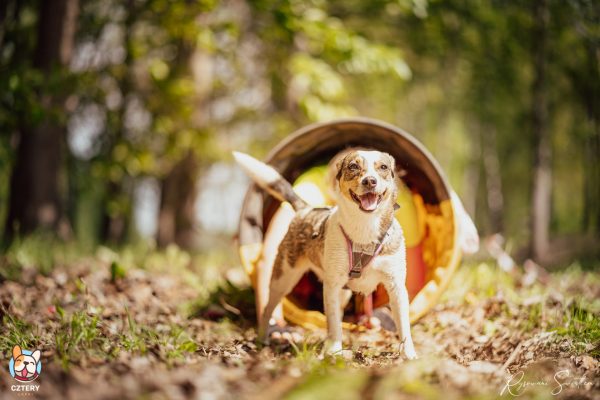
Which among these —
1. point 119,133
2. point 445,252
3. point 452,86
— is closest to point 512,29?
point 452,86

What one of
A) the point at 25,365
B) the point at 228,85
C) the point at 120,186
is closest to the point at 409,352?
the point at 25,365

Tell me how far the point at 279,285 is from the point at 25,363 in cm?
164

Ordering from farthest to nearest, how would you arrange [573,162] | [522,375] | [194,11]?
1. [573,162]
2. [194,11]
3. [522,375]

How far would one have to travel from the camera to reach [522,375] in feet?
8.18

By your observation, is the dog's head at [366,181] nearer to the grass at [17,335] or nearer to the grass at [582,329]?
the grass at [582,329]

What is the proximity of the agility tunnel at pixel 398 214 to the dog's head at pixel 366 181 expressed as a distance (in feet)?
2.80

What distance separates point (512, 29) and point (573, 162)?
30.8ft

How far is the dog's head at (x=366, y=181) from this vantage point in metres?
2.83

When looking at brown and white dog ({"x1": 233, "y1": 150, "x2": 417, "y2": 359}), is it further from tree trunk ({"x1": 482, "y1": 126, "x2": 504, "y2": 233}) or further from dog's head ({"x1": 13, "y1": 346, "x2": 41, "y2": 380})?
tree trunk ({"x1": 482, "y1": 126, "x2": 504, "y2": 233})

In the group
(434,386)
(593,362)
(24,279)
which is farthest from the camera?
(24,279)

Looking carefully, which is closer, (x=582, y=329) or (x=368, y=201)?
(x=368, y=201)

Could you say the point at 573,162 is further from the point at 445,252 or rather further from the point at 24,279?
the point at 24,279

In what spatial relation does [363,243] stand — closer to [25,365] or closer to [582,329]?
[582,329]

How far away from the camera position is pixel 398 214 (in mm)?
4629
